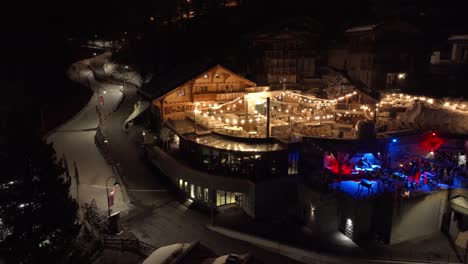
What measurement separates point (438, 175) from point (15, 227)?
90.9 feet

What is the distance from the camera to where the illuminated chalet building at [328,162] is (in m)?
23.5

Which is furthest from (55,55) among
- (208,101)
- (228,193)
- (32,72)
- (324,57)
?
(228,193)

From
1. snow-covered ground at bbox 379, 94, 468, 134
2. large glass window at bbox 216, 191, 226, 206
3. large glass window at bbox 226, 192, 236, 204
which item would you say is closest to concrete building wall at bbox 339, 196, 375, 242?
large glass window at bbox 226, 192, 236, 204

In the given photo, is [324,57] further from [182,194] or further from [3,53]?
[3,53]

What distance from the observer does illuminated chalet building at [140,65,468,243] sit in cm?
2353

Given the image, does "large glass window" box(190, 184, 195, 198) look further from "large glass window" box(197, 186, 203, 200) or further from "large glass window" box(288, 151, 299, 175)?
"large glass window" box(288, 151, 299, 175)

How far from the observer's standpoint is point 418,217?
2402cm

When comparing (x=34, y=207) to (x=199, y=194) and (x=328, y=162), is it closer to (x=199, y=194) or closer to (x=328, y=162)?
(x=199, y=194)

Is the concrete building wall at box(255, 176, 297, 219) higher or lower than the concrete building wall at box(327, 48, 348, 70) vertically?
lower

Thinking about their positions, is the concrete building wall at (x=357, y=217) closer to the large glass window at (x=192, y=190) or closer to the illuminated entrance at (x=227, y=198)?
the illuminated entrance at (x=227, y=198)

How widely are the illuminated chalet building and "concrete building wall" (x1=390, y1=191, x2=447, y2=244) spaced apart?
0.08 m

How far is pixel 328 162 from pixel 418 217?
7274 mm

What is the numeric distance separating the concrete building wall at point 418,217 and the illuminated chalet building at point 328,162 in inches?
3.1

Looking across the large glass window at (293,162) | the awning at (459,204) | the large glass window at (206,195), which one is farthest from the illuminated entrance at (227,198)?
the awning at (459,204)
